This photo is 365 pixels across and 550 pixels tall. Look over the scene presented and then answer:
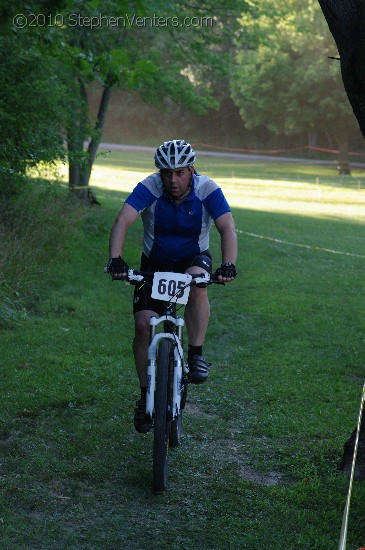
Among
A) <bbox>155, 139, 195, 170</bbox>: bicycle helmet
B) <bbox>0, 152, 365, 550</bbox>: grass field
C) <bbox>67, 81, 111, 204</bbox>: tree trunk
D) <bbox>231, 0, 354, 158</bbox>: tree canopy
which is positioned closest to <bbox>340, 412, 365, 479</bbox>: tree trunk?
<bbox>0, 152, 365, 550</bbox>: grass field

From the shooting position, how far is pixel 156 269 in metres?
6.72

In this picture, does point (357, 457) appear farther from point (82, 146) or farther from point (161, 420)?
point (82, 146)

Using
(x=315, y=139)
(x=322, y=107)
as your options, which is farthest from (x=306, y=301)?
(x=315, y=139)

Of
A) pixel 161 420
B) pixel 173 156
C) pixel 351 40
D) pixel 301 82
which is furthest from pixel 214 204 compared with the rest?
pixel 301 82

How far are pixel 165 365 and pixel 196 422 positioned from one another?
184 cm

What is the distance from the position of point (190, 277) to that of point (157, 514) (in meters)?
1.48

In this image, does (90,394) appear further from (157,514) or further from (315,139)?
(315,139)

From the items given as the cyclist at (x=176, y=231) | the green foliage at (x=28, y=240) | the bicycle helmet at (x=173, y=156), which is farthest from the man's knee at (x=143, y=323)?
the green foliage at (x=28, y=240)

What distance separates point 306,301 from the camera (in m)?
13.6

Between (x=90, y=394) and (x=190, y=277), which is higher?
(x=190, y=277)

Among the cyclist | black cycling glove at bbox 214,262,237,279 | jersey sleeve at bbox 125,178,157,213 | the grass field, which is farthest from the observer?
jersey sleeve at bbox 125,178,157,213

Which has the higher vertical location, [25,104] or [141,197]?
[25,104]

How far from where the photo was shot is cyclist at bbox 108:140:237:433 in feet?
20.9

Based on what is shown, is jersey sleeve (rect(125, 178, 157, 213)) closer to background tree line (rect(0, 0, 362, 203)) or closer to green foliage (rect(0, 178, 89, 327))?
background tree line (rect(0, 0, 362, 203))
